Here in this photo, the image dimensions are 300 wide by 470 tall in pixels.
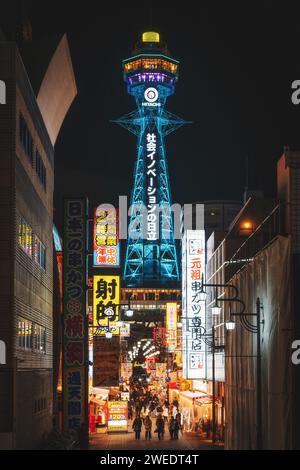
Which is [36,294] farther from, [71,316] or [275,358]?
[275,358]

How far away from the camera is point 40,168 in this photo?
3875 cm

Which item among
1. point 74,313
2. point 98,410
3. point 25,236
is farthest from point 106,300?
point 25,236

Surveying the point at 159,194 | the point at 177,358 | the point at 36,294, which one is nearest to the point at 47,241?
the point at 36,294

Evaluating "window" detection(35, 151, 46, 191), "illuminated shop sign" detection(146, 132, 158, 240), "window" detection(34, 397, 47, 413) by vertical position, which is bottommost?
"window" detection(34, 397, 47, 413)

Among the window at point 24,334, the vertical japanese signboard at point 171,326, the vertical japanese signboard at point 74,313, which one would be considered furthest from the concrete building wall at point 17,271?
the vertical japanese signboard at point 171,326

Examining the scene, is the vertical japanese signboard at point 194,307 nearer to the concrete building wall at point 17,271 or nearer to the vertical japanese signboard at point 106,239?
the vertical japanese signboard at point 106,239

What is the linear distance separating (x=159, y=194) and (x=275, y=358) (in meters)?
138

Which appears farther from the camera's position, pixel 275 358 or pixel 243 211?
pixel 243 211

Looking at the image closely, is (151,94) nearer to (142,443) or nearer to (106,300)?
(106,300)

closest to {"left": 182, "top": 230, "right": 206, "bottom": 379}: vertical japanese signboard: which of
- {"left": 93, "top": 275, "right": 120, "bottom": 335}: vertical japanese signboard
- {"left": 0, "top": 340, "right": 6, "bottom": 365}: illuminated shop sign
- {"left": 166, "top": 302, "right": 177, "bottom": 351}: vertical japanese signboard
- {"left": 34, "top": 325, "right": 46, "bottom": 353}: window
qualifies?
{"left": 93, "top": 275, "right": 120, "bottom": 335}: vertical japanese signboard

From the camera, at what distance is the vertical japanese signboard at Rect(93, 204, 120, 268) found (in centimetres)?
4759

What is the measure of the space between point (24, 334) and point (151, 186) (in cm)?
13321

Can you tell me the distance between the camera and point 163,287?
643 ft

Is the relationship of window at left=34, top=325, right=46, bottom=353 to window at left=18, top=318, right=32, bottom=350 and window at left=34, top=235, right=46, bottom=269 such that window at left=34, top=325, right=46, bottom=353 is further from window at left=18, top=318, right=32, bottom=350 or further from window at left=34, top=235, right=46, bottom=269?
window at left=34, top=235, right=46, bottom=269
